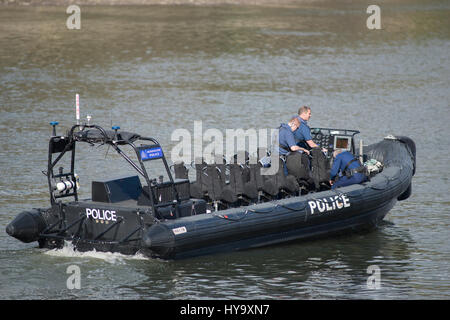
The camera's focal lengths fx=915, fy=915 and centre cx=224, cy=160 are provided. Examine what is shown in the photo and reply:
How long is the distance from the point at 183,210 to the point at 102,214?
1.13m

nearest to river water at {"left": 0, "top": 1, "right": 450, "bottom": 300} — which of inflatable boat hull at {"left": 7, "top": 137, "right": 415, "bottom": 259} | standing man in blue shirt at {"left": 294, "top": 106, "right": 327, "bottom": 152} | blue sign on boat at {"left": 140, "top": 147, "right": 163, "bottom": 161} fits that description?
inflatable boat hull at {"left": 7, "top": 137, "right": 415, "bottom": 259}

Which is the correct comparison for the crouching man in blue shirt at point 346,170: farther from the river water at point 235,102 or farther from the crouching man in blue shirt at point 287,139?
the river water at point 235,102

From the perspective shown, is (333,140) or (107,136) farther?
(333,140)

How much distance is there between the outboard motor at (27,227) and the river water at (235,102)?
0.98ft

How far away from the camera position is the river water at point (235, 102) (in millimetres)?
11945

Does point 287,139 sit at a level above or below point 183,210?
above

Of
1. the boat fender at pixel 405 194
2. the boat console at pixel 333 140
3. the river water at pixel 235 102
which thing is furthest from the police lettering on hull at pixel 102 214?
the boat fender at pixel 405 194

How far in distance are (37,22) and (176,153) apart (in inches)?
1062

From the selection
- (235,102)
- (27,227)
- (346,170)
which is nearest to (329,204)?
(346,170)

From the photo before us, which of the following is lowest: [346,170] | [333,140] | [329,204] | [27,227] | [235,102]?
[27,227]

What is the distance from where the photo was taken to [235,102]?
1081 inches

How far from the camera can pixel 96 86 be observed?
30.1 meters

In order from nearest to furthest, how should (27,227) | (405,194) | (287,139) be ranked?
1. (27,227)
2. (287,139)
3. (405,194)

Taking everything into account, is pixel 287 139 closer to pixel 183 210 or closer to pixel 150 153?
pixel 183 210
